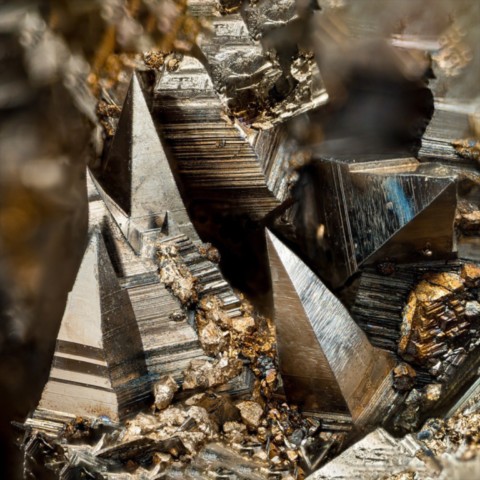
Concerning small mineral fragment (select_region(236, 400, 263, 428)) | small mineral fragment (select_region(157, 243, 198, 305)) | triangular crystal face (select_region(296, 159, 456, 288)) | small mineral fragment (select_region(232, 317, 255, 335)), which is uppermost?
triangular crystal face (select_region(296, 159, 456, 288))

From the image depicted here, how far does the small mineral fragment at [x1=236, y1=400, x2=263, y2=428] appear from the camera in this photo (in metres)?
1.97

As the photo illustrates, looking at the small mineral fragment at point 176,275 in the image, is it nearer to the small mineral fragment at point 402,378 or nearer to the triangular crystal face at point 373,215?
the triangular crystal face at point 373,215

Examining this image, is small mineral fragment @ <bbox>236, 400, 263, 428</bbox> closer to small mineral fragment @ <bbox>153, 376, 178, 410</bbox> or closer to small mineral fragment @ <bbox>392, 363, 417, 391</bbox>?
small mineral fragment @ <bbox>153, 376, 178, 410</bbox>

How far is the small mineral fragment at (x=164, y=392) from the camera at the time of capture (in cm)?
192

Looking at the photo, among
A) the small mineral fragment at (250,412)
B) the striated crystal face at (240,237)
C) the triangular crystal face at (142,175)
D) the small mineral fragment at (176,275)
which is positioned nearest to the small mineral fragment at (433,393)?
the striated crystal face at (240,237)

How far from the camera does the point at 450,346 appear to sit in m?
2.11

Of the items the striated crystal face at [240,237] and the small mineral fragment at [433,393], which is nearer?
the striated crystal face at [240,237]

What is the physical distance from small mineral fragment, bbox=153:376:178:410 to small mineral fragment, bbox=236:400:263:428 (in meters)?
0.18

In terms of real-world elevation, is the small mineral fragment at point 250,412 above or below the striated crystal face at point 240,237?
below

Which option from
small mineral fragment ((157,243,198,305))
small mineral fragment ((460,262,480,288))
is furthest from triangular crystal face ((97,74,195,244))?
small mineral fragment ((460,262,480,288))

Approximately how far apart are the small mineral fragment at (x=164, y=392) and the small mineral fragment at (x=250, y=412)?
18 cm

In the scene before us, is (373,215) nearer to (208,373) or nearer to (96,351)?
(208,373)

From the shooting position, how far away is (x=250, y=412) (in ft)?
6.48

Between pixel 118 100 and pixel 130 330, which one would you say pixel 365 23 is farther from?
pixel 130 330
